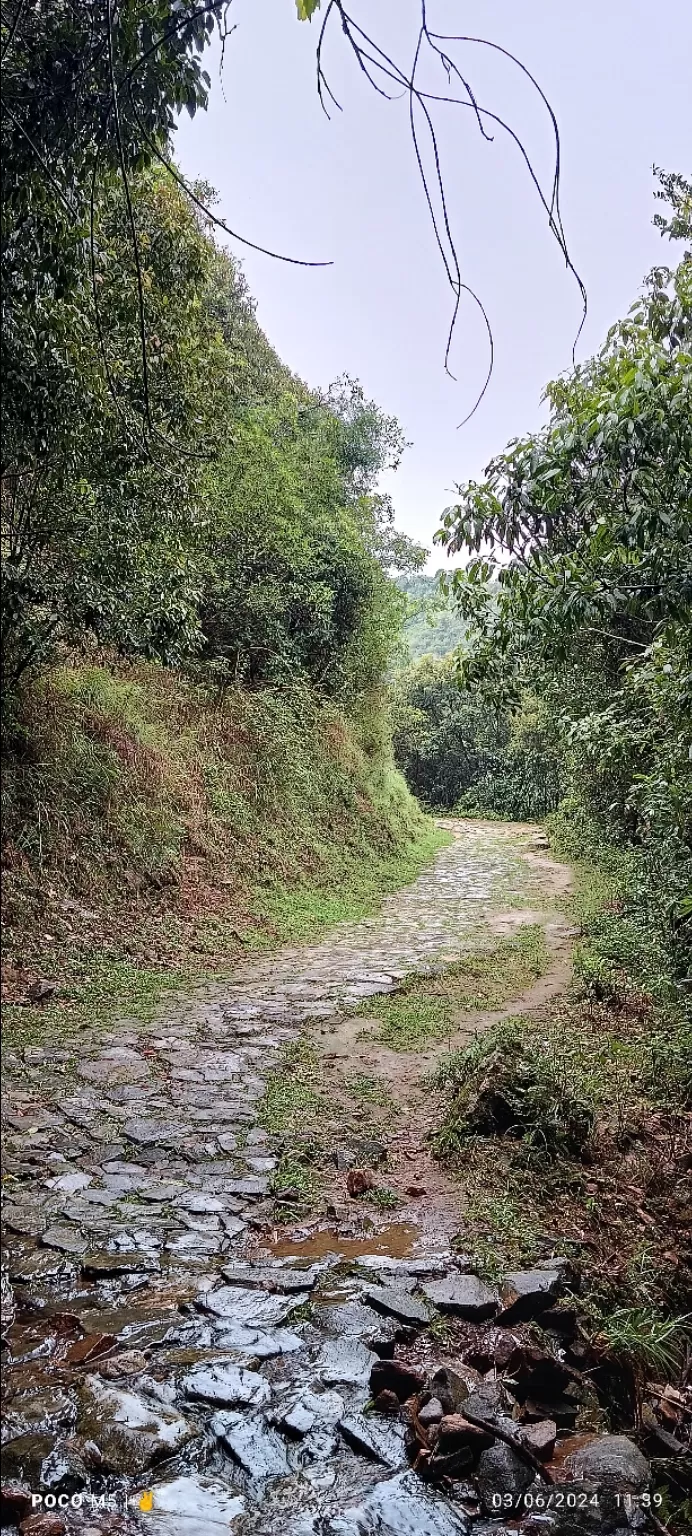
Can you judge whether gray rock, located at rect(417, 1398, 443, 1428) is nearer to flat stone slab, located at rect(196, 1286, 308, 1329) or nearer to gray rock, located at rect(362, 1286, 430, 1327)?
gray rock, located at rect(362, 1286, 430, 1327)

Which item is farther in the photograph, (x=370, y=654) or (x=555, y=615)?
(x=370, y=654)

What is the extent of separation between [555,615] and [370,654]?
10.5m

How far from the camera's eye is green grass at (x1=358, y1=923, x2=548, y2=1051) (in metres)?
5.59

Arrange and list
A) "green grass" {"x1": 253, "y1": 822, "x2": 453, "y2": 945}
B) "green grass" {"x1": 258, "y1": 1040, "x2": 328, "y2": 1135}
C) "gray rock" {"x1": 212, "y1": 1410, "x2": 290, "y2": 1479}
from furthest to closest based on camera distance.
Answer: "green grass" {"x1": 253, "y1": 822, "x2": 453, "y2": 945} → "green grass" {"x1": 258, "y1": 1040, "x2": 328, "y2": 1135} → "gray rock" {"x1": 212, "y1": 1410, "x2": 290, "y2": 1479}

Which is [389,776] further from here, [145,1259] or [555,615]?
[145,1259]

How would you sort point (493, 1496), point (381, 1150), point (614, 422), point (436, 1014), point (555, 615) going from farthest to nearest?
point (436, 1014), point (381, 1150), point (555, 615), point (614, 422), point (493, 1496)

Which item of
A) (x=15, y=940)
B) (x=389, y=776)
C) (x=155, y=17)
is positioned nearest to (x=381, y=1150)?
(x=15, y=940)

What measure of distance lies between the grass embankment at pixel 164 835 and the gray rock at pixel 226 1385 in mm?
1395

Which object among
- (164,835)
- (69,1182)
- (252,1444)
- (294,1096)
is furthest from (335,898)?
(252,1444)

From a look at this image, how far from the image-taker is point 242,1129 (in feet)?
12.9

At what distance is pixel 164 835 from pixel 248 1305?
5.23 m

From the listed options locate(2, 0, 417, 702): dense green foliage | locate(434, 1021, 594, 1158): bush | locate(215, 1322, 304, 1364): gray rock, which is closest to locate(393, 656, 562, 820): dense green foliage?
locate(2, 0, 417, 702): dense green foliage

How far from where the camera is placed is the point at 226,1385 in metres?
2.13

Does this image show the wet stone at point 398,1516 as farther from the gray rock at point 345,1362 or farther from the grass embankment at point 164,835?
the grass embankment at point 164,835
